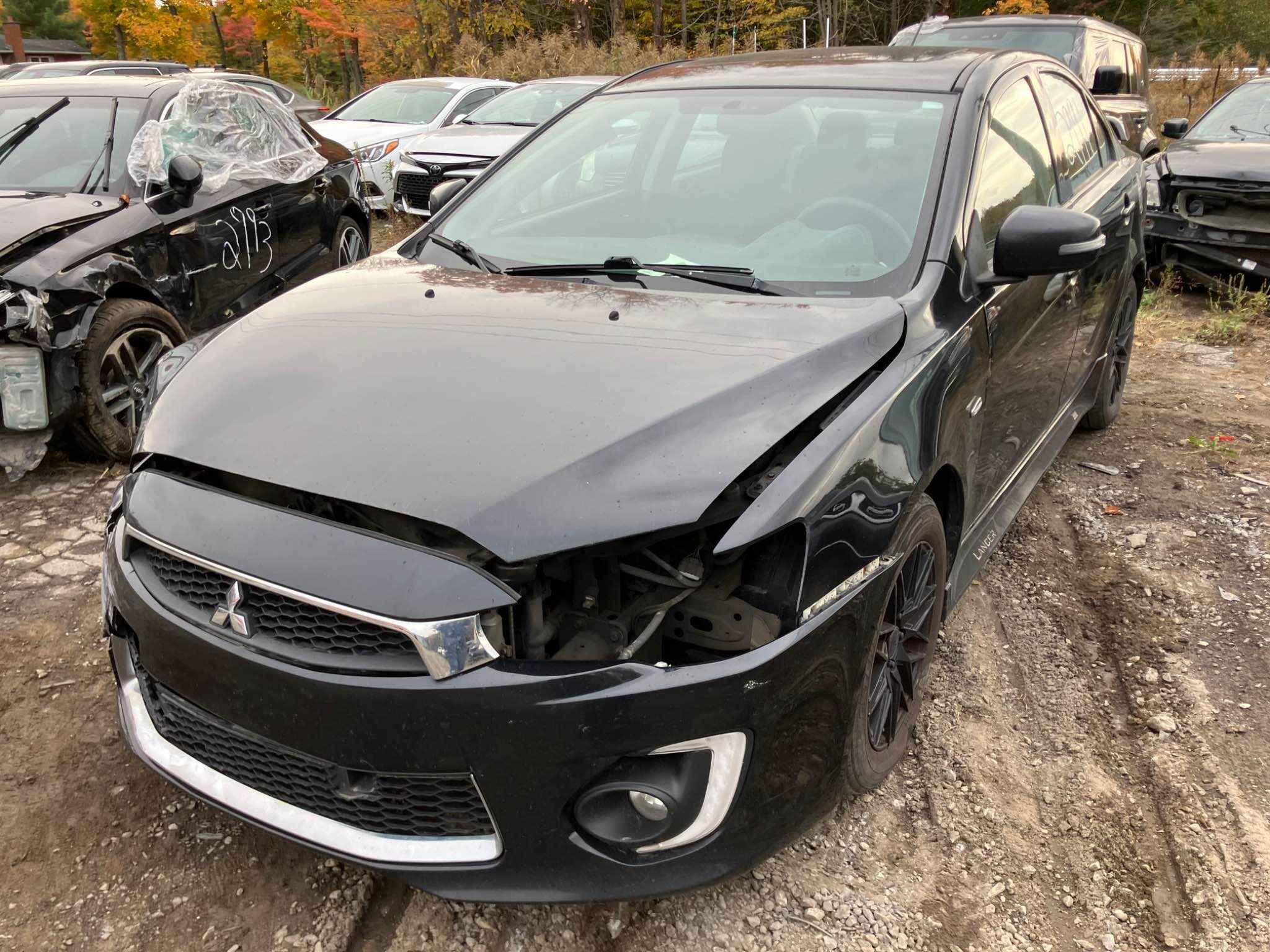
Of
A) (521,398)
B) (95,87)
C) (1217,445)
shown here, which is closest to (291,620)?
(521,398)

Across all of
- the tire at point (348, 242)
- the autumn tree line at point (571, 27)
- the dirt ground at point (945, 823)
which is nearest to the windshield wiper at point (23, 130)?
the tire at point (348, 242)

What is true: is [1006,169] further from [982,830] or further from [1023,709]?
[982,830]

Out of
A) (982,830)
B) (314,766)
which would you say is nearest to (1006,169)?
(982,830)

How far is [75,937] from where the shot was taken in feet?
6.75

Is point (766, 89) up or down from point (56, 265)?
up

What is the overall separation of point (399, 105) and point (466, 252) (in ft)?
32.0

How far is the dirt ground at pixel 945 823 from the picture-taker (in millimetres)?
2102

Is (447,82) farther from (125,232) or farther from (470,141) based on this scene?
(125,232)

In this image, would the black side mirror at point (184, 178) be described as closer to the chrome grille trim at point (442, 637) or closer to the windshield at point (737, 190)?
the windshield at point (737, 190)

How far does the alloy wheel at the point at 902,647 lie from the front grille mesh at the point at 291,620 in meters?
1.05

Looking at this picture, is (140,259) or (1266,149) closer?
(140,259)

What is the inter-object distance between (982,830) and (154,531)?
2.02m

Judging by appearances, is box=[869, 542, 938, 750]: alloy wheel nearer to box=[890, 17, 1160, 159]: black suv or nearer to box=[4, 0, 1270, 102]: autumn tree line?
box=[890, 17, 1160, 159]: black suv

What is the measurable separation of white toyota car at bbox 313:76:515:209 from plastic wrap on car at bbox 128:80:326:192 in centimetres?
376
